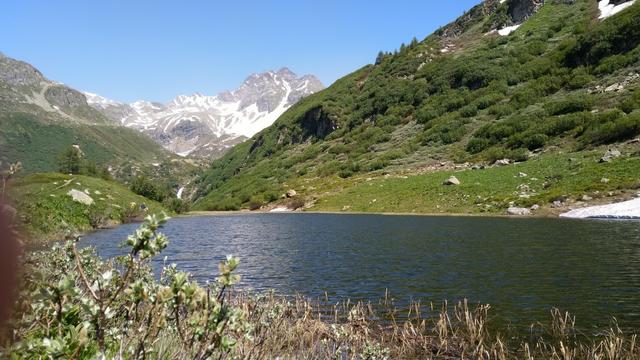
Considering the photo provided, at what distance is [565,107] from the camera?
111 m

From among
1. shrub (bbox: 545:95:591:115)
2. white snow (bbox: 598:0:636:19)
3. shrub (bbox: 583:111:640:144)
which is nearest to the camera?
shrub (bbox: 583:111:640:144)

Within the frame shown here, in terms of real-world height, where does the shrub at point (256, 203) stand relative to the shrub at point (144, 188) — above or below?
below

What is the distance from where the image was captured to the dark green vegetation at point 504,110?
98.4 meters

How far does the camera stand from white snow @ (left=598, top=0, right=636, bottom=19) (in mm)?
151375

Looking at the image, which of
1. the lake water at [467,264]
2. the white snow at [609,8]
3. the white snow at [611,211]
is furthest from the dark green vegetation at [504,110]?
the lake water at [467,264]

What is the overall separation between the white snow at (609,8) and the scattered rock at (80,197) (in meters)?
157

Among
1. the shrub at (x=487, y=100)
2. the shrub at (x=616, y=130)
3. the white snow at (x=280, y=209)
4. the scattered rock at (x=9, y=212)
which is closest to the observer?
the scattered rock at (x=9, y=212)

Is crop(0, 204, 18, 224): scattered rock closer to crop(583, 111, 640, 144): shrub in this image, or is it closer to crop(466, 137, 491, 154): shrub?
crop(583, 111, 640, 144): shrub

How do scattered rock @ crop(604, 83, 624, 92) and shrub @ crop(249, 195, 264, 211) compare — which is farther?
shrub @ crop(249, 195, 264, 211)

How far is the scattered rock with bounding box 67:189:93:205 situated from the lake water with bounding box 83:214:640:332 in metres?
23.8

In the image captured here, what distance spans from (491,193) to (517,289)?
2310 inches

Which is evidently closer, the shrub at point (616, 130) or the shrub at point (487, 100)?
the shrub at point (616, 130)

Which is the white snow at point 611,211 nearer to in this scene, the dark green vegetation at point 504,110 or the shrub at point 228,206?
the dark green vegetation at point 504,110

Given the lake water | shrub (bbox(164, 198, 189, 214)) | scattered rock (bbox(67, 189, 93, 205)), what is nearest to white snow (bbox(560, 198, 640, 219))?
→ the lake water
